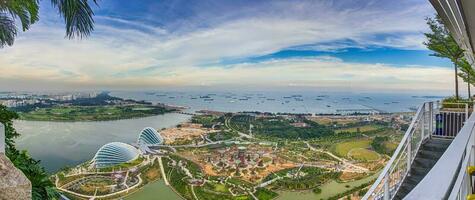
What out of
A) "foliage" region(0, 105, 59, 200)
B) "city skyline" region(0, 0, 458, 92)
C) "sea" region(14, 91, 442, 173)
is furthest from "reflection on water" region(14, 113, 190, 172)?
"foliage" region(0, 105, 59, 200)

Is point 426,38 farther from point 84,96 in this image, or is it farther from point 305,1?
point 84,96

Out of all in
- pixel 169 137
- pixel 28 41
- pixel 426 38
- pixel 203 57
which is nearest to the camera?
pixel 426 38

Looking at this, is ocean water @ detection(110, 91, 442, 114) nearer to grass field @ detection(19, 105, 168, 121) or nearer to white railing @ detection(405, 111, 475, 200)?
grass field @ detection(19, 105, 168, 121)

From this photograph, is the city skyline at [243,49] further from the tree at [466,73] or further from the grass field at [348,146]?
the tree at [466,73]

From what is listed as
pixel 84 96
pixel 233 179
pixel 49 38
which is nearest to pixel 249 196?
pixel 233 179

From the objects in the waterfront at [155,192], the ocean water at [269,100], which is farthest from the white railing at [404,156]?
the ocean water at [269,100]
